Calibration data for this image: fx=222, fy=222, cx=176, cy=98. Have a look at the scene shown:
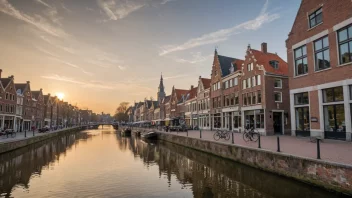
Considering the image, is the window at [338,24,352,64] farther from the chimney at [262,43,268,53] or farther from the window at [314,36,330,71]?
the chimney at [262,43,268,53]

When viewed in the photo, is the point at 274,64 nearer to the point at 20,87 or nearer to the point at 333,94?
the point at 333,94

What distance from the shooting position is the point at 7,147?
23688mm

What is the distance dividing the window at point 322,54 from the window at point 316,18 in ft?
5.83

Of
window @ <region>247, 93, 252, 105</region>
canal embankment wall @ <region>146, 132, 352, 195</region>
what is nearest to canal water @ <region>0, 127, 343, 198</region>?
canal embankment wall @ <region>146, 132, 352, 195</region>

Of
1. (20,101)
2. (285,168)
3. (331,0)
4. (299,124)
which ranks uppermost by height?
(331,0)

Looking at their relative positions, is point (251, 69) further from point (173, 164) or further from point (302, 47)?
point (173, 164)

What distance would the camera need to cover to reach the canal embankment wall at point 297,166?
29.9 feet

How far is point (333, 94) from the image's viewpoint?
1873cm

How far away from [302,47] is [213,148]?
1357 centimetres

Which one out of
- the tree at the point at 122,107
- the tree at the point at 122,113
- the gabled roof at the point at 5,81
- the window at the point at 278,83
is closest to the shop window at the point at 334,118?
the window at the point at 278,83

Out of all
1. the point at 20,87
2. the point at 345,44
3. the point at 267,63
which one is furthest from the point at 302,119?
the point at 20,87

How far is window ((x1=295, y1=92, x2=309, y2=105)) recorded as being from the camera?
21.9m

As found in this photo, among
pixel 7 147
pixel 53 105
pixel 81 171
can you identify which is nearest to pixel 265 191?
pixel 81 171

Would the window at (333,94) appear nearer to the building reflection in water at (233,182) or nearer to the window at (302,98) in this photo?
the window at (302,98)
